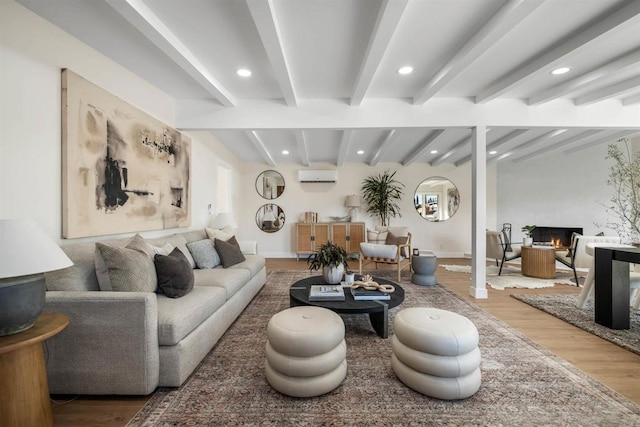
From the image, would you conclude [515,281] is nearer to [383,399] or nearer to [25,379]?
[383,399]

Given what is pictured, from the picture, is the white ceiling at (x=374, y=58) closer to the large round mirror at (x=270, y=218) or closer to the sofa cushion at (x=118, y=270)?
the sofa cushion at (x=118, y=270)

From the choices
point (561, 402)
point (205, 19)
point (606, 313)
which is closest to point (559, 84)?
point (606, 313)

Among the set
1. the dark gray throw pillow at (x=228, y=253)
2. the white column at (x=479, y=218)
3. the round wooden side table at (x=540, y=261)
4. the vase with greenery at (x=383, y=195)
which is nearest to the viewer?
the dark gray throw pillow at (x=228, y=253)

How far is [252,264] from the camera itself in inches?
143

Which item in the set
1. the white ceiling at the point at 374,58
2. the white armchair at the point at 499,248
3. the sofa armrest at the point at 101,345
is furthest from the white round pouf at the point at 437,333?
the white armchair at the point at 499,248

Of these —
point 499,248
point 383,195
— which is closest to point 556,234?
point 499,248

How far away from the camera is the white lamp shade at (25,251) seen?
1190mm

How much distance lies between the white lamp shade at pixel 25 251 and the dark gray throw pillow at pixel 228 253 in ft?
7.00

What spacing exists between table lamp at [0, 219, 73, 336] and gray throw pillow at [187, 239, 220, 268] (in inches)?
76.9

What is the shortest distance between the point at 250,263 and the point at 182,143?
1956 mm

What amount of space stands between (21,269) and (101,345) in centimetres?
67

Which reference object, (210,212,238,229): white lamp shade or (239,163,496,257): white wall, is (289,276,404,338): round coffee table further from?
(239,163,496,257): white wall

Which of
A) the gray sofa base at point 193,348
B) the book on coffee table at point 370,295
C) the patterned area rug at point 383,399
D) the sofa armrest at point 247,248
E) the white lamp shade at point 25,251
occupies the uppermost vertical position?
the white lamp shade at point 25,251

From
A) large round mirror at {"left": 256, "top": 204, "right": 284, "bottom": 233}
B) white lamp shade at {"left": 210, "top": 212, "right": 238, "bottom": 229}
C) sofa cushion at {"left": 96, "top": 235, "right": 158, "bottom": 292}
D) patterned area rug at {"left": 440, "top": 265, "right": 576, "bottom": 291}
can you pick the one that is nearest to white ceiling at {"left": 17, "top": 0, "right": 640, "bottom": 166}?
white lamp shade at {"left": 210, "top": 212, "right": 238, "bottom": 229}
